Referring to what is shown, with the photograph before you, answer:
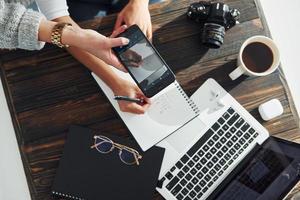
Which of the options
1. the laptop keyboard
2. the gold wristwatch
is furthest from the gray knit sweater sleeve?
the laptop keyboard

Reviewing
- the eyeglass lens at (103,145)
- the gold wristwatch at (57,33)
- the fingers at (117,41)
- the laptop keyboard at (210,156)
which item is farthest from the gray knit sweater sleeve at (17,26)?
the laptop keyboard at (210,156)

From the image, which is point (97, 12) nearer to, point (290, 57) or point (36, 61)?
point (36, 61)

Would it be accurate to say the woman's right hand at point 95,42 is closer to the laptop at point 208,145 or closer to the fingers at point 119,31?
the fingers at point 119,31

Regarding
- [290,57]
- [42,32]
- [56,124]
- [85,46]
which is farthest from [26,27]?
[290,57]

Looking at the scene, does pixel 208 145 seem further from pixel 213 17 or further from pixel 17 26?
pixel 17 26

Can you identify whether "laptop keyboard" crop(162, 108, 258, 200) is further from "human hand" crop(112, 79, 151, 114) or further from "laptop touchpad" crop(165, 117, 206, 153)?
"human hand" crop(112, 79, 151, 114)

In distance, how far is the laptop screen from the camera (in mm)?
1059

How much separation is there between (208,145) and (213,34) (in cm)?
30

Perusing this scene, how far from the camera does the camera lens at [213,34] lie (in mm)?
1101

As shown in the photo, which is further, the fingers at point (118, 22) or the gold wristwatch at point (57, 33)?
the fingers at point (118, 22)

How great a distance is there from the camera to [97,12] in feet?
4.32

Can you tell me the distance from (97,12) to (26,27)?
360 millimetres

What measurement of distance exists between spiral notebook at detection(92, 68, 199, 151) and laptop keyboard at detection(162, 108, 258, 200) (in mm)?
80

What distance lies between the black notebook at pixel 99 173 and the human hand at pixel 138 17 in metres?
0.32
